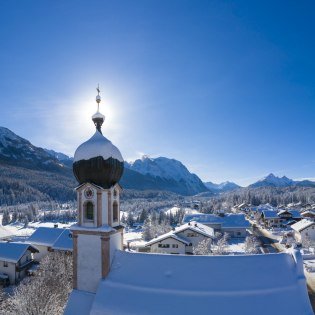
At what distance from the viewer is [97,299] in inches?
648

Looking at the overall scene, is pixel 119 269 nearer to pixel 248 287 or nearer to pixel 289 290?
pixel 248 287

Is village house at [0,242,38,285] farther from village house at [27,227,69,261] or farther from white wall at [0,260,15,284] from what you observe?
village house at [27,227,69,261]

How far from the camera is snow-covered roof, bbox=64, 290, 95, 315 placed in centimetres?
1761

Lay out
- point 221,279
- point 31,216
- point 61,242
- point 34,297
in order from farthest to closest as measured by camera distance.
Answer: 1. point 31,216
2. point 61,242
3. point 34,297
4. point 221,279

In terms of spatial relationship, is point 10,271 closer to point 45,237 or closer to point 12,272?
point 12,272

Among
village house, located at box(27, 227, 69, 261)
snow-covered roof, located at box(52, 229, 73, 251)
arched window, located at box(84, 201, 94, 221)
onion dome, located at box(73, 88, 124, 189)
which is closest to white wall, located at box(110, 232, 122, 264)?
arched window, located at box(84, 201, 94, 221)

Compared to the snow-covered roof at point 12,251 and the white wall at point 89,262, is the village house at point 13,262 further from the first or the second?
the white wall at point 89,262

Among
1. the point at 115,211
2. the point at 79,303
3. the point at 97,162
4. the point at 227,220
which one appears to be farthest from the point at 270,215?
the point at 97,162

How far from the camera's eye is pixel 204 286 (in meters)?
16.0

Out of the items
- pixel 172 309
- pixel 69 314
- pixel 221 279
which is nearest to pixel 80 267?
pixel 69 314

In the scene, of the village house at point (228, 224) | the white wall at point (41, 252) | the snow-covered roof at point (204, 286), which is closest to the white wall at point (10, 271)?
the white wall at point (41, 252)

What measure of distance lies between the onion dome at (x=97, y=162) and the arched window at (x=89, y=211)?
1637mm

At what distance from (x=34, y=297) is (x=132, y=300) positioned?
10729 millimetres

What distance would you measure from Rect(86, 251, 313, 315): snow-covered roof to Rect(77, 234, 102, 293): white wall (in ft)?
3.95
